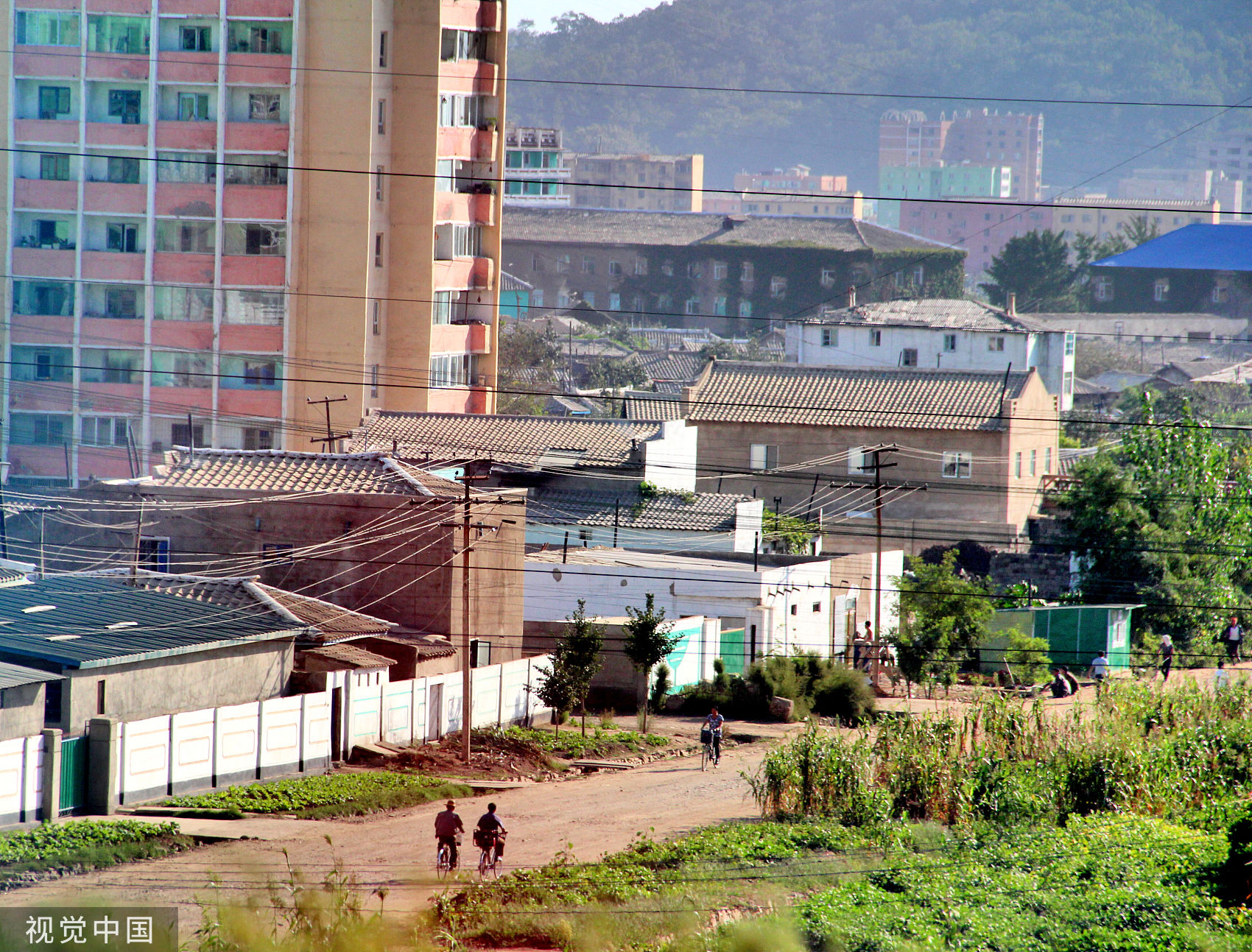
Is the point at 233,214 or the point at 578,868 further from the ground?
the point at 233,214

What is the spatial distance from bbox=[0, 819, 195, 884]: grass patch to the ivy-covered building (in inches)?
3626

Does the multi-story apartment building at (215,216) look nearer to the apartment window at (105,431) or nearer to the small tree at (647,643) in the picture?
the apartment window at (105,431)

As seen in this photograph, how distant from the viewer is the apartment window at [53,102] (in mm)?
48062

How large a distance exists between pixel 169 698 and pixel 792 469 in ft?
106

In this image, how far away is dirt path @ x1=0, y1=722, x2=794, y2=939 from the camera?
16.2 m

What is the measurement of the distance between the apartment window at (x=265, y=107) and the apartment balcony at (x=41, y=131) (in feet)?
19.3

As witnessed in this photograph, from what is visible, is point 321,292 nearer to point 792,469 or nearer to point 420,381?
point 420,381

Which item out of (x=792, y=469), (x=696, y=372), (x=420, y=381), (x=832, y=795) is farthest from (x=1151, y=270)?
(x=832, y=795)

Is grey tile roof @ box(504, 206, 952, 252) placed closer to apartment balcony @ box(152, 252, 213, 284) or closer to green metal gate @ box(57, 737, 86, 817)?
apartment balcony @ box(152, 252, 213, 284)

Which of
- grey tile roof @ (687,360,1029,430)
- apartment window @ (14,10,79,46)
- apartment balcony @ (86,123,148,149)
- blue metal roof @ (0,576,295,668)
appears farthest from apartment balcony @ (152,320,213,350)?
blue metal roof @ (0,576,295,668)

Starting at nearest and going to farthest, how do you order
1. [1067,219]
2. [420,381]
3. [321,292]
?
[321,292] → [420,381] → [1067,219]

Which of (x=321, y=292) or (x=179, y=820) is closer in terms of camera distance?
(x=179, y=820)

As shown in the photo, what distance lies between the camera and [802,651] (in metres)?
35.2

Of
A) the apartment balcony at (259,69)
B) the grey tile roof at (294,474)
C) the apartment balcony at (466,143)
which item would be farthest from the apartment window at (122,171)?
the grey tile roof at (294,474)
